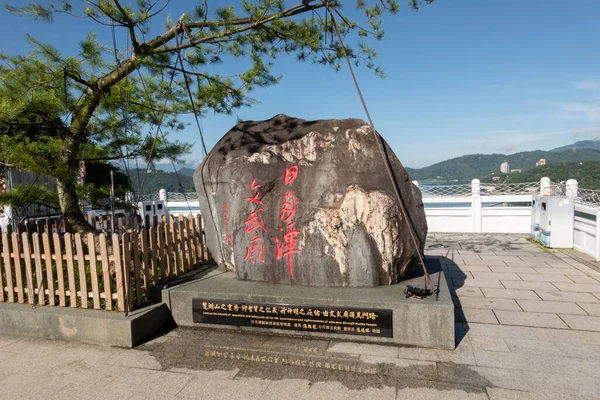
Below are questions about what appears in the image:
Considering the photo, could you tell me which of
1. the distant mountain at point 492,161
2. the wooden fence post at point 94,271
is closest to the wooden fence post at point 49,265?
the wooden fence post at point 94,271

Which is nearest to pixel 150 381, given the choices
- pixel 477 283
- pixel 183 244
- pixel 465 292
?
pixel 183 244

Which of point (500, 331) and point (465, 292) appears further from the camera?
point (465, 292)

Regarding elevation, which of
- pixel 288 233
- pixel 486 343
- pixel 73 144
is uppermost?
pixel 73 144

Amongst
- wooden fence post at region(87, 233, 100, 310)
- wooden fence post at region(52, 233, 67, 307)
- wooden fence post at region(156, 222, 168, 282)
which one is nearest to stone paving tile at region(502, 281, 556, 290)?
wooden fence post at region(156, 222, 168, 282)

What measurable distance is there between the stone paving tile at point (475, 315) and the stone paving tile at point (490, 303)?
158mm

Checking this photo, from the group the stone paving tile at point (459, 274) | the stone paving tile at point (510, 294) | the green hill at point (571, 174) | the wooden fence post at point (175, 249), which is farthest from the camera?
the green hill at point (571, 174)

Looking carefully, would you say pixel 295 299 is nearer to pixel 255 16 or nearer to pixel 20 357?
pixel 20 357

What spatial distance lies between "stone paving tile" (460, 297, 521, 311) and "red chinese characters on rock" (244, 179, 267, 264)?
2748 millimetres

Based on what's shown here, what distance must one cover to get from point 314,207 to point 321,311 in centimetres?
114

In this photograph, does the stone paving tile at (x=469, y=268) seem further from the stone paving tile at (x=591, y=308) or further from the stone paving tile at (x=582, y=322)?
the stone paving tile at (x=582, y=322)

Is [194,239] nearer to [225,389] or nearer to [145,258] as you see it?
[145,258]

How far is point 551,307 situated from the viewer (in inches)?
183

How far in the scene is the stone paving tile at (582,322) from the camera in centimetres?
396

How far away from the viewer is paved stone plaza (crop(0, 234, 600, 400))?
2.85 metres
